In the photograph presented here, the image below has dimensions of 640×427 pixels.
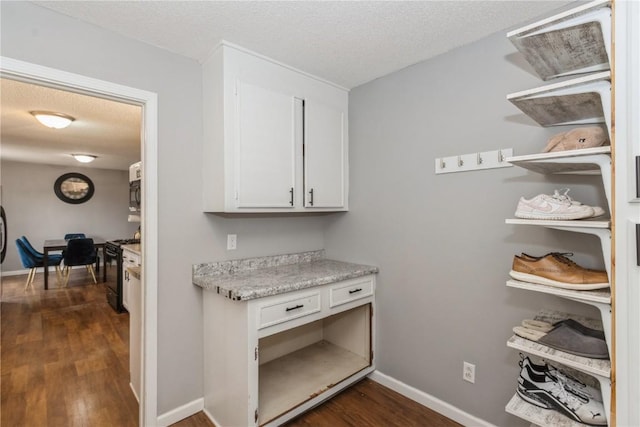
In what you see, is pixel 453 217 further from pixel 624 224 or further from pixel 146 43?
pixel 146 43

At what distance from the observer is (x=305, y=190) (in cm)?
227

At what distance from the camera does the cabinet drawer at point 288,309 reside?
5.65 ft

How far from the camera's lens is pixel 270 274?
7.06 ft

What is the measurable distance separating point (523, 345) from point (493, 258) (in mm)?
578

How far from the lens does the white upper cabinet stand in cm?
188

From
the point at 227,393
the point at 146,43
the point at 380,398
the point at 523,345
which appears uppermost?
the point at 146,43

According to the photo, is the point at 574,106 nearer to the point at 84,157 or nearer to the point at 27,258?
the point at 84,157

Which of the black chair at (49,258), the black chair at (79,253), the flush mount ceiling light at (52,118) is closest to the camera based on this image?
the flush mount ceiling light at (52,118)

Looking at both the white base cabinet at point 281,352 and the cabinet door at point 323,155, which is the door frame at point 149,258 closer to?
the white base cabinet at point 281,352

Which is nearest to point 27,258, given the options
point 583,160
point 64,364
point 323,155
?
point 64,364

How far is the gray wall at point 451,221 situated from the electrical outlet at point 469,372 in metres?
0.03

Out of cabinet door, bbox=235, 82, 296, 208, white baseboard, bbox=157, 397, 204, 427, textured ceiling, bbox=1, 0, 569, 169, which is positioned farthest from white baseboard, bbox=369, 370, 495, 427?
textured ceiling, bbox=1, 0, 569, 169

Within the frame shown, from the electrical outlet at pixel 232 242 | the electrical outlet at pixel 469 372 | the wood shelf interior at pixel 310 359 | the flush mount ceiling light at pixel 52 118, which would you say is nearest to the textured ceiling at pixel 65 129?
the flush mount ceiling light at pixel 52 118

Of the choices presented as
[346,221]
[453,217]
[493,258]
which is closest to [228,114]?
[346,221]
